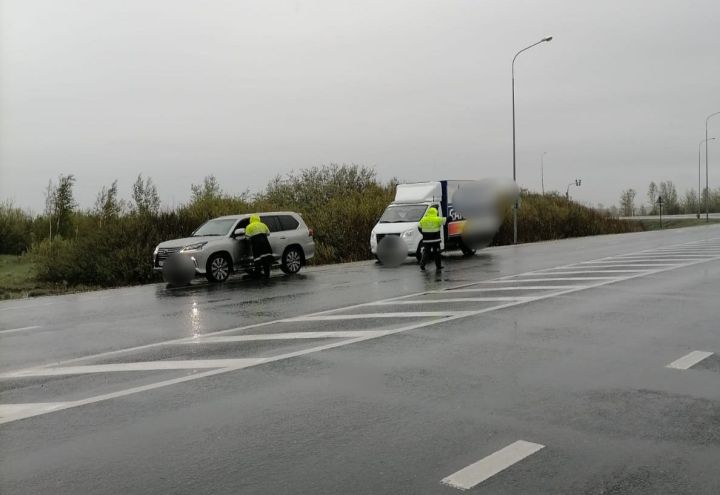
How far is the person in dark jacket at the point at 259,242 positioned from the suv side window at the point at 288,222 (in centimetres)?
156

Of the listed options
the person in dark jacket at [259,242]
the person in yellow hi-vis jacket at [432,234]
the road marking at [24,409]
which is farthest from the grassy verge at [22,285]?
the road marking at [24,409]

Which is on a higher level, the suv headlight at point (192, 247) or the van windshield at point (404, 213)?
the van windshield at point (404, 213)

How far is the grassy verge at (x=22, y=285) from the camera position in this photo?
15.1 m

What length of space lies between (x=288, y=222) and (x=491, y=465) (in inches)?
571

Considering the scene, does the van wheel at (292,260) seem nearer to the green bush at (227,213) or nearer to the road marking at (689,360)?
the green bush at (227,213)

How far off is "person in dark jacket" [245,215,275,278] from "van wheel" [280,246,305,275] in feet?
3.68

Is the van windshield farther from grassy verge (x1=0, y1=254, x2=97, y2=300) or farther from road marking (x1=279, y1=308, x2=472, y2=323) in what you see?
road marking (x1=279, y1=308, x2=472, y2=323)

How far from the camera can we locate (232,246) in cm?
1600

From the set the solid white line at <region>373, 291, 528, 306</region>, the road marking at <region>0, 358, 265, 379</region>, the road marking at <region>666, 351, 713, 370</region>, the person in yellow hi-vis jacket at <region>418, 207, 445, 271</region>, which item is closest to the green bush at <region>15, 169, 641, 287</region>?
the person in yellow hi-vis jacket at <region>418, 207, 445, 271</region>

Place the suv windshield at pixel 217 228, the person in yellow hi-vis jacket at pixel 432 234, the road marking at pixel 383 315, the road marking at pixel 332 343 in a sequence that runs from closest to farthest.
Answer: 1. the road marking at pixel 332 343
2. the road marking at pixel 383 315
3. the suv windshield at pixel 217 228
4. the person in yellow hi-vis jacket at pixel 432 234

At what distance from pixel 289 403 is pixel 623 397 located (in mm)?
2805

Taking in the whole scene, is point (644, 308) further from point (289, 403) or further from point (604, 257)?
point (604, 257)

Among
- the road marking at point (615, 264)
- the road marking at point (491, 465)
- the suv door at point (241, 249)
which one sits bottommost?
the road marking at point (491, 465)

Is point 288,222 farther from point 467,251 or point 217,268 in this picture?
point 467,251
